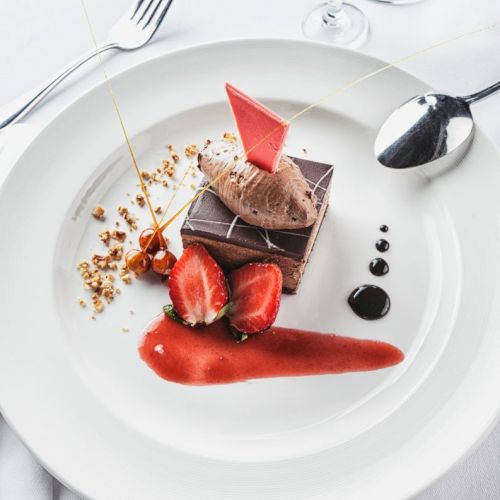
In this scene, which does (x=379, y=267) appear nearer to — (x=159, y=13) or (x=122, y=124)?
(x=122, y=124)

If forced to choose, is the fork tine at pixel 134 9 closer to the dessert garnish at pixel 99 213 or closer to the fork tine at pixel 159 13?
the fork tine at pixel 159 13

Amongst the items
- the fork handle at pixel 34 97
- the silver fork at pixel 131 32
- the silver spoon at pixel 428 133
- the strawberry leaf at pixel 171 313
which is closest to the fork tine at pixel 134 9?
the silver fork at pixel 131 32

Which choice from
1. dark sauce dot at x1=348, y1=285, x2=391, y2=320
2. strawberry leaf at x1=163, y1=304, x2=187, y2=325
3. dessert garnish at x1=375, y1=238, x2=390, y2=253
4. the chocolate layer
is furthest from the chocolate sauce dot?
strawberry leaf at x1=163, y1=304, x2=187, y2=325

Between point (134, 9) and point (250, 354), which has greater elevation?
point (134, 9)

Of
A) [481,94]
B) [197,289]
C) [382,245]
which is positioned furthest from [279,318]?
[481,94]

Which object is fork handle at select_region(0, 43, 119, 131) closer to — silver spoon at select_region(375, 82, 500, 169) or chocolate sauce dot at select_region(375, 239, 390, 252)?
silver spoon at select_region(375, 82, 500, 169)

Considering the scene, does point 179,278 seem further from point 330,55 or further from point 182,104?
point 330,55

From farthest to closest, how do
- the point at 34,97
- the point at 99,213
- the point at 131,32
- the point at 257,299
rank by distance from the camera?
1. the point at 131,32
2. the point at 34,97
3. the point at 99,213
4. the point at 257,299

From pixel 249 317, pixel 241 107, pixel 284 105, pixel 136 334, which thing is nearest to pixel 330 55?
pixel 284 105
